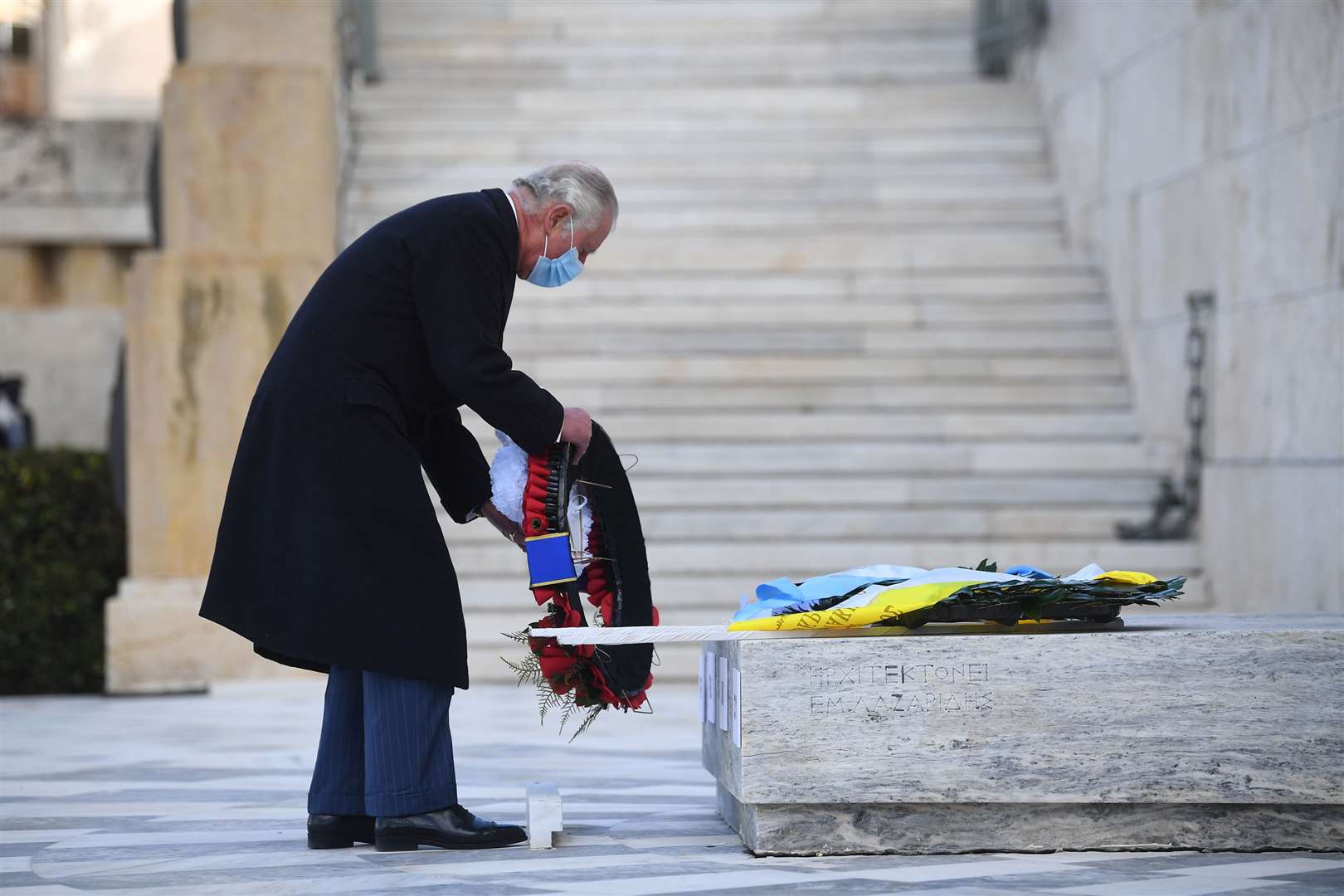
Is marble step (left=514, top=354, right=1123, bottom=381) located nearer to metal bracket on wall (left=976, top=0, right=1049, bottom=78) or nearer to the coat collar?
metal bracket on wall (left=976, top=0, right=1049, bottom=78)

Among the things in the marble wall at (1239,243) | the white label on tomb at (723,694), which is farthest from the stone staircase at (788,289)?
the white label on tomb at (723,694)

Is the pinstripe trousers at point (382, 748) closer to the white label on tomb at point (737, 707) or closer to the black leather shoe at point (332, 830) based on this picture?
the black leather shoe at point (332, 830)

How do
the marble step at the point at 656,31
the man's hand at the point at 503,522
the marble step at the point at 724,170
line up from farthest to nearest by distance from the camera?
the marble step at the point at 656,31
the marble step at the point at 724,170
the man's hand at the point at 503,522

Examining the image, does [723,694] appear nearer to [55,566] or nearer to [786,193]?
[55,566]

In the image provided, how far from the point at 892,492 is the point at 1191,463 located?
1.58m

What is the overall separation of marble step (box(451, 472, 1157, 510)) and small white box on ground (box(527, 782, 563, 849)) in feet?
18.0

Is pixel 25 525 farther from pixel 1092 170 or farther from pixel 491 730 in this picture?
pixel 1092 170

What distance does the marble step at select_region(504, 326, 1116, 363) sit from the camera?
11.4 metres

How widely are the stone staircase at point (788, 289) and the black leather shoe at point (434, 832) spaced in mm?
4607

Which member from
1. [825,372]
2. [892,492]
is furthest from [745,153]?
[892,492]

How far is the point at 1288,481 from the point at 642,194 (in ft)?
17.3

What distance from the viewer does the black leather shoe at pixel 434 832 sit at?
15.8 ft

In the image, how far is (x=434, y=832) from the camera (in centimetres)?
483

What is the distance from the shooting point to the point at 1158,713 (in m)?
4.66
